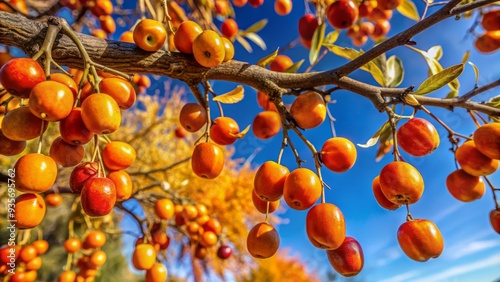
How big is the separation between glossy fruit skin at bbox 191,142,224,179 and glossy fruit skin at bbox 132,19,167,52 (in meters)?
0.35

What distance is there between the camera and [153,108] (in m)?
7.18

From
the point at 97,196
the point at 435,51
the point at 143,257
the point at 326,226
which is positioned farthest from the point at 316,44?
the point at 143,257

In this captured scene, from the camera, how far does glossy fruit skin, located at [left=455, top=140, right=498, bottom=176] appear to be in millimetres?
1026

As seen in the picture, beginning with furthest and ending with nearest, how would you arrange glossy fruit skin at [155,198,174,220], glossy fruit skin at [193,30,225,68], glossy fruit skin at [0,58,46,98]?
glossy fruit skin at [155,198,174,220], glossy fruit skin at [193,30,225,68], glossy fruit skin at [0,58,46,98]

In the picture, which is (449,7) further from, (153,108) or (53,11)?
(153,108)

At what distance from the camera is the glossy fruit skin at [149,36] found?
1.02m

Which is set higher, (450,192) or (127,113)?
(450,192)

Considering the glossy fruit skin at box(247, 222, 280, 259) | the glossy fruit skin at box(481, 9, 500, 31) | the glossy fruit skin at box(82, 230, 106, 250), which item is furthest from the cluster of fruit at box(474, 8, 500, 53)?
the glossy fruit skin at box(82, 230, 106, 250)

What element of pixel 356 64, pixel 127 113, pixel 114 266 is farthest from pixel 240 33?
pixel 114 266

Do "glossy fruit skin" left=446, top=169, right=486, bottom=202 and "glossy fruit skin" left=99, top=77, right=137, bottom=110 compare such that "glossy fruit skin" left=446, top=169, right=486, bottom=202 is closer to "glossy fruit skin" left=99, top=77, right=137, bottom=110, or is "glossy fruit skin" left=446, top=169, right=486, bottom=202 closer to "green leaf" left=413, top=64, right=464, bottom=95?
"green leaf" left=413, top=64, right=464, bottom=95

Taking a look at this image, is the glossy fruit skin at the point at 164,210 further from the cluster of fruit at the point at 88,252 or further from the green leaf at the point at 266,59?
the green leaf at the point at 266,59

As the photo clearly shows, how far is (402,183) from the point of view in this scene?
89cm

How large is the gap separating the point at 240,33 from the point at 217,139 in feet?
4.82

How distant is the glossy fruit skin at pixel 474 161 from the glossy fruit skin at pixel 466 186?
0.07m
